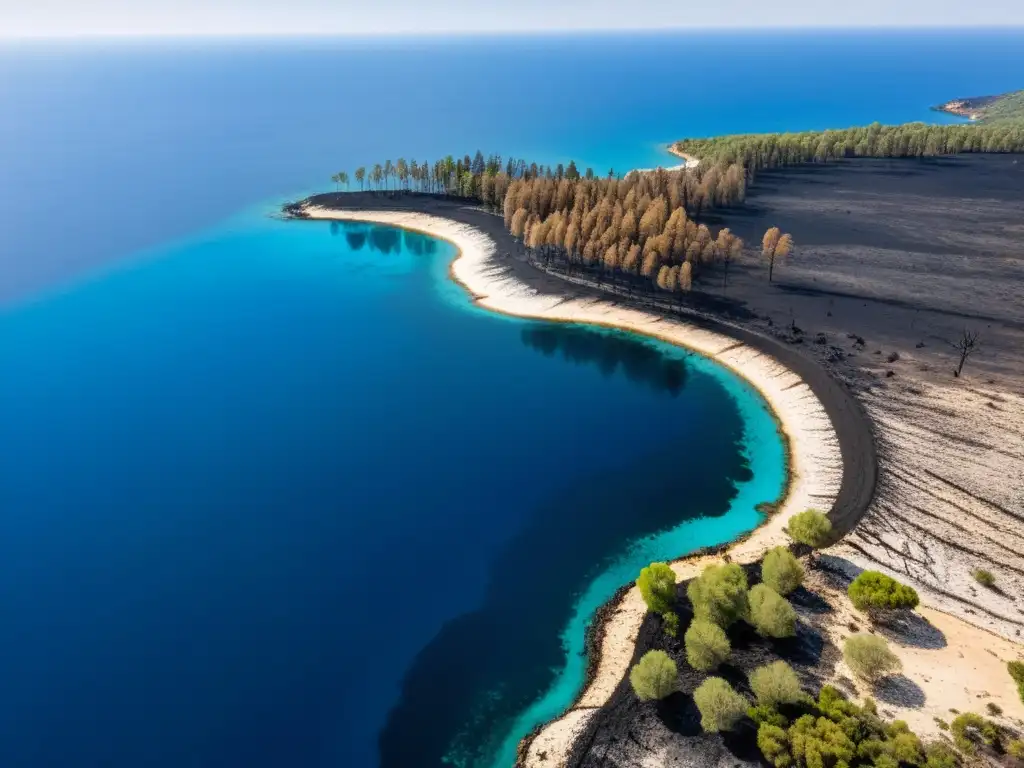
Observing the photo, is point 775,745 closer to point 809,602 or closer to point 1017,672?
point 809,602

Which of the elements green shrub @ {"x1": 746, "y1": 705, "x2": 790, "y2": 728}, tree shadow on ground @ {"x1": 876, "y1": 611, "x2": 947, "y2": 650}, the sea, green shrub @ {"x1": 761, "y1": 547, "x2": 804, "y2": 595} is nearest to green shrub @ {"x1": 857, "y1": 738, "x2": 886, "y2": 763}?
green shrub @ {"x1": 746, "y1": 705, "x2": 790, "y2": 728}

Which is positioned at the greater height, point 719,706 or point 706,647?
point 706,647

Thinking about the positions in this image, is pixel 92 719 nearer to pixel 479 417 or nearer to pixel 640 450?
pixel 479 417

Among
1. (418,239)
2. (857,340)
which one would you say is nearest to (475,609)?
(857,340)

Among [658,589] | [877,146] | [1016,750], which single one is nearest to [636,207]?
[658,589]

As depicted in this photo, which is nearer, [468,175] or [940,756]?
[940,756]

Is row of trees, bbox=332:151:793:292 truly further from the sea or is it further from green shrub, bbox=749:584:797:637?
green shrub, bbox=749:584:797:637
